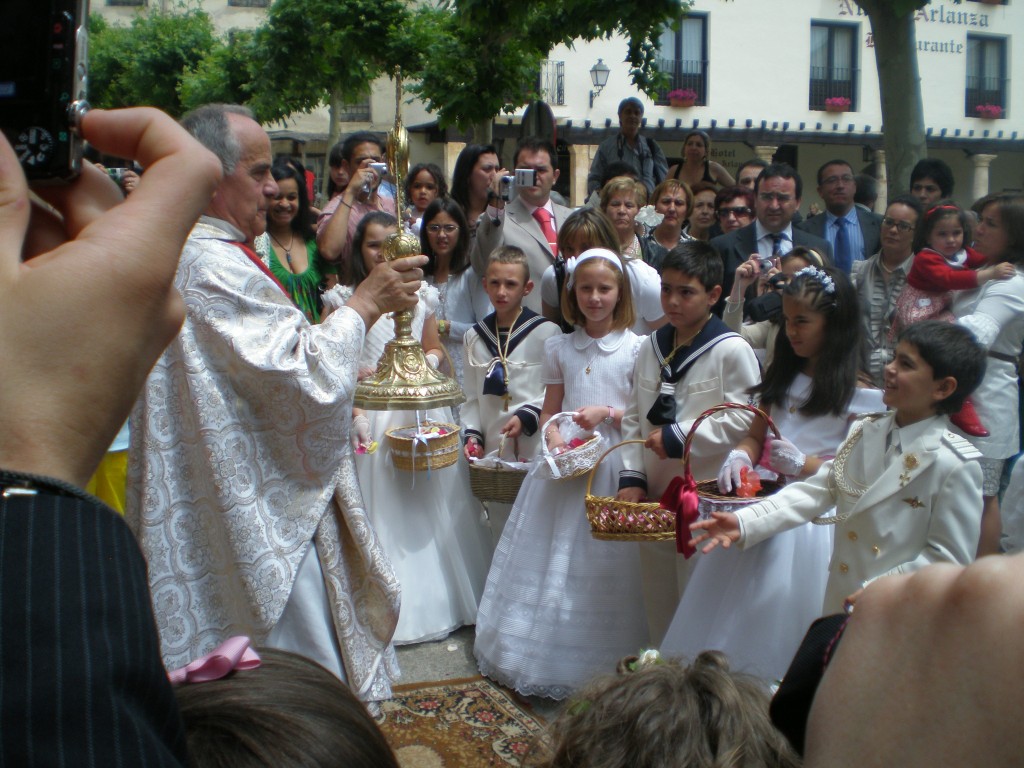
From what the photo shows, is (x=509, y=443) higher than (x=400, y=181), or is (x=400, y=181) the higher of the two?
(x=400, y=181)

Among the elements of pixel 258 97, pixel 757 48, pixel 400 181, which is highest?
pixel 757 48

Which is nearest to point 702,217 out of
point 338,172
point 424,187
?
point 424,187

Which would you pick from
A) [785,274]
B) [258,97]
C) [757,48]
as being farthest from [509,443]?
[757,48]

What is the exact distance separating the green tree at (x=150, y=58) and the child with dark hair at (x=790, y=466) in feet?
84.6

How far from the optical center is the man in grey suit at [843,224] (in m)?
6.56

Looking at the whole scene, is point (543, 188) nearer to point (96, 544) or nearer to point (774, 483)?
point (774, 483)

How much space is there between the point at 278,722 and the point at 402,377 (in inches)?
87.0

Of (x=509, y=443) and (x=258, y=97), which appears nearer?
(x=509, y=443)

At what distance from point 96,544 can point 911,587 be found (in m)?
0.64

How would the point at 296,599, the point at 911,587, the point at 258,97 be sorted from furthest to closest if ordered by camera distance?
the point at 258,97 → the point at 296,599 → the point at 911,587

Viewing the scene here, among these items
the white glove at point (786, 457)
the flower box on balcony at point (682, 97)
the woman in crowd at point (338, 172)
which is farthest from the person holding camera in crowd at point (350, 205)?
the flower box on balcony at point (682, 97)

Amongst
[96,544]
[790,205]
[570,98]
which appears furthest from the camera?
[570,98]

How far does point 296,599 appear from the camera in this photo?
3.16m

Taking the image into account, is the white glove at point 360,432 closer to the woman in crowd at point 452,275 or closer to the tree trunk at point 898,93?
the woman in crowd at point 452,275
